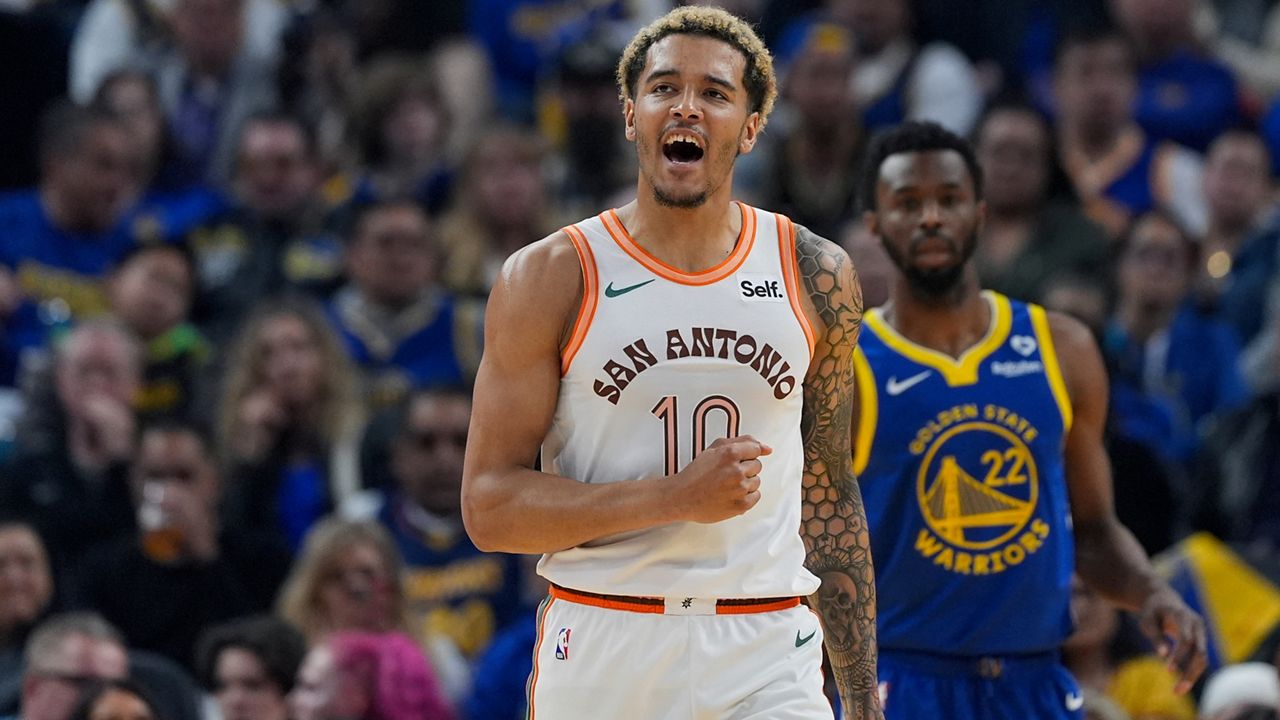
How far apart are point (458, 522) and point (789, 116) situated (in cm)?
418

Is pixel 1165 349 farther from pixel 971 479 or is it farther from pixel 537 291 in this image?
pixel 537 291

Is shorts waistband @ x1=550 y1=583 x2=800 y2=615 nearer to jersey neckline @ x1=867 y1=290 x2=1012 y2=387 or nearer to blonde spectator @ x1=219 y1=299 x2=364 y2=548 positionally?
jersey neckline @ x1=867 y1=290 x2=1012 y2=387

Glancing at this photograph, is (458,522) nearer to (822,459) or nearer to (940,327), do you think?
(940,327)

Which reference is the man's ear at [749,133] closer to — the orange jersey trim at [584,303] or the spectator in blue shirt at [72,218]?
the orange jersey trim at [584,303]

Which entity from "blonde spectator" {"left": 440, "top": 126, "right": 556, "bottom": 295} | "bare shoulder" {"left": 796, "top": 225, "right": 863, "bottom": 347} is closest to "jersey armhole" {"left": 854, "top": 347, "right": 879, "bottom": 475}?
"bare shoulder" {"left": 796, "top": 225, "right": 863, "bottom": 347}

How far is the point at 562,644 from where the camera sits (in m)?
4.65

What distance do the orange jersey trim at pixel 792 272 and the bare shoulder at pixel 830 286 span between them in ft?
0.05

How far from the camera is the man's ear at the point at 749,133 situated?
472 centimetres

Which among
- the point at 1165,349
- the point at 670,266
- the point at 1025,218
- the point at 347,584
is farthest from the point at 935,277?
the point at 1025,218

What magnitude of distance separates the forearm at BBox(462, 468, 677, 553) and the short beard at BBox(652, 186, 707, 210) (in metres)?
0.69

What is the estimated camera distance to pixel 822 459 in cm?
498

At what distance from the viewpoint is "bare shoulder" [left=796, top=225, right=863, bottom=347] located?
190 inches

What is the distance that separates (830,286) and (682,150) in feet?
1.73

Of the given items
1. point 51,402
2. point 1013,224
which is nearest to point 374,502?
point 51,402
